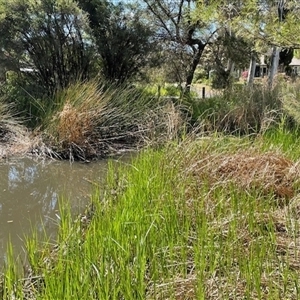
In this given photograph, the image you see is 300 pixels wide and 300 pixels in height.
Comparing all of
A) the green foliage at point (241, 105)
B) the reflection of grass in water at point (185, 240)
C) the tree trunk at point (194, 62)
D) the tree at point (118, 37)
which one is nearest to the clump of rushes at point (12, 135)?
the green foliage at point (241, 105)

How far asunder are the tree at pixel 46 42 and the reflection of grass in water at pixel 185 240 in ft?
17.3

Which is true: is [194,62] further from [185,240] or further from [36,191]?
[185,240]

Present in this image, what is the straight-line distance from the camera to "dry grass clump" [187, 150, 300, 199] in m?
3.38

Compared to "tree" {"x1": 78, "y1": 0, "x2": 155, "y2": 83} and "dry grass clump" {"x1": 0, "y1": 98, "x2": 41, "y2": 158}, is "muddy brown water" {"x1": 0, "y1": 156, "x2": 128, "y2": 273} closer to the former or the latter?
"dry grass clump" {"x1": 0, "y1": 98, "x2": 41, "y2": 158}

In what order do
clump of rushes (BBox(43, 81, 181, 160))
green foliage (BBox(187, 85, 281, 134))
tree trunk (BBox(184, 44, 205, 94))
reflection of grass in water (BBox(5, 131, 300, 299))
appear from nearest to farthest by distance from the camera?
1. reflection of grass in water (BBox(5, 131, 300, 299))
2. clump of rushes (BBox(43, 81, 181, 160))
3. green foliage (BBox(187, 85, 281, 134))
4. tree trunk (BBox(184, 44, 205, 94))

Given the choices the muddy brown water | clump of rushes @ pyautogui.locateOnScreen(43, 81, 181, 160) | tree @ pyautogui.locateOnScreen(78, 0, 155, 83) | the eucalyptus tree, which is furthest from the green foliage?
the muddy brown water

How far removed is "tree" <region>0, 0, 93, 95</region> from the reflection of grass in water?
5278 mm

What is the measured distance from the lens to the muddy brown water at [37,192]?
11.6 ft

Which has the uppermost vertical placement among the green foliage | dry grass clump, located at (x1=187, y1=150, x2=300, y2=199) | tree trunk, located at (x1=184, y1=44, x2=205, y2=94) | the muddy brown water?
tree trunk, located at (x1=184, y1=44, x2=205, y2=94)

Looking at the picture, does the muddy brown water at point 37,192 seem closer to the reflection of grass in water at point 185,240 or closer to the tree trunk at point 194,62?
the reflection of grass in water at point 185,240

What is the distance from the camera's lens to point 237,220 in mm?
2729

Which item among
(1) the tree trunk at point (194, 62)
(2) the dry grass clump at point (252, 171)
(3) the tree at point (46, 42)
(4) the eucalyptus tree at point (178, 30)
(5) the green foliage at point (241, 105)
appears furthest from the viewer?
(1) the tree trunk at point (194, 62)

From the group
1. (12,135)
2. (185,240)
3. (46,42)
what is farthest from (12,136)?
(185,240)

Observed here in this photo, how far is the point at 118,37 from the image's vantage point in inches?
378
